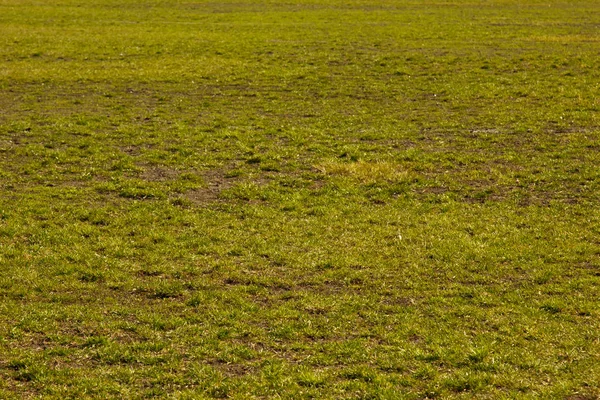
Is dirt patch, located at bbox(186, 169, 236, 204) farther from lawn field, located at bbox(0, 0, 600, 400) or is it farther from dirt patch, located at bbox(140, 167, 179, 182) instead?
dirt patch, located at bbox(140, 167, 179, 182)

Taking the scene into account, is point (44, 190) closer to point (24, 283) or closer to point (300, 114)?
point (24, 283)

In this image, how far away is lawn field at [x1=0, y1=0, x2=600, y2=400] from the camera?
337 inches

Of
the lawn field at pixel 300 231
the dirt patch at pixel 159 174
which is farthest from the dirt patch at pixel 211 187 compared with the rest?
the dirt patch at pixel 159 174

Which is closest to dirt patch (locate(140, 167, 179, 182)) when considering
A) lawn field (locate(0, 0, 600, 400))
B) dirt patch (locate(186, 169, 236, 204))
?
lawn field (locate(0, 0, 600, 400))

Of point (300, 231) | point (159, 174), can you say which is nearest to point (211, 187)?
point (159, 174)

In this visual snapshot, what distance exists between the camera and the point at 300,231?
494 inches

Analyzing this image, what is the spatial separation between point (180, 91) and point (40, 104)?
3.86 m

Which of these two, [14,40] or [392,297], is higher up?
[14,40]

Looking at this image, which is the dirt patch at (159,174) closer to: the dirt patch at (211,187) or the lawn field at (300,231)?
the lawn field at (300,231)

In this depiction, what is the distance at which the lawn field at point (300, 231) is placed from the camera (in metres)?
8.56

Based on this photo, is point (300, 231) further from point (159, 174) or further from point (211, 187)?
point (159, 174)

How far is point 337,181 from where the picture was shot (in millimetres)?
14930

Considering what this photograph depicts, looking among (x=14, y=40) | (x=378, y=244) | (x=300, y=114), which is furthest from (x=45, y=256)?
(x=14, y=40)

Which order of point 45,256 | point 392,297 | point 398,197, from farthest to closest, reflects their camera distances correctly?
point 398,197 < point 45,256 < point 392,297
